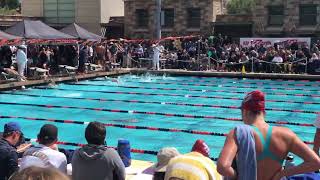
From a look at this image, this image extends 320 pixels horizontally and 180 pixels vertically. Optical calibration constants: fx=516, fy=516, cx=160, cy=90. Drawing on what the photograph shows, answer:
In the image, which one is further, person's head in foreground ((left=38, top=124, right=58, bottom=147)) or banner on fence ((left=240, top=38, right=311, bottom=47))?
banner on fence ((left=240, top=38, right=311, bottom=47))

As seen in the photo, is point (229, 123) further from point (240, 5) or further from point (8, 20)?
point (240, 5)

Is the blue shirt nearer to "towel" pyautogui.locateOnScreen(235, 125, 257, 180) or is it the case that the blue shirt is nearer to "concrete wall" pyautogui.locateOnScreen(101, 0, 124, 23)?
"towel" pyautogui.locateOnScreen(235, 125, 257, 180)

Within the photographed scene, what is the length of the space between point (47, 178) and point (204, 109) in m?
13.1

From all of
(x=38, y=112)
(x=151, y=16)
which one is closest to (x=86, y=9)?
(x=151, y=16)

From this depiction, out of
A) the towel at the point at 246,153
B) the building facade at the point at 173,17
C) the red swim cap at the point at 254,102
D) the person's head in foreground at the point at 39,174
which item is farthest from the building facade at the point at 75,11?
the person's head in foreground at the point at 39,174

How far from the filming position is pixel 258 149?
3.17 meters

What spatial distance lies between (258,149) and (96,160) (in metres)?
1.70

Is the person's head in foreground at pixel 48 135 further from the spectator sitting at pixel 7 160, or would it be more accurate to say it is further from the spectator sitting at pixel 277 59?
the spectator sitting at pixel 277 59

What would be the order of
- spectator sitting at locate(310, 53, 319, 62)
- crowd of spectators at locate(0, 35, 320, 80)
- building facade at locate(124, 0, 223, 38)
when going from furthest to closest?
building facade at locate(124, 0, 223, 38) → spectator sitting at locate(310, 53, 319, 62) → crowd of spectators at locate(0, 35, 320, 80)

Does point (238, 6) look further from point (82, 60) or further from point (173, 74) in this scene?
point (82, 60)

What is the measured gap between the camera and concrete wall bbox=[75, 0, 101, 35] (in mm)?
38719

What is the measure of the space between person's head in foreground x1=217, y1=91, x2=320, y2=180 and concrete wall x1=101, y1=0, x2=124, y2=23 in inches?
1429

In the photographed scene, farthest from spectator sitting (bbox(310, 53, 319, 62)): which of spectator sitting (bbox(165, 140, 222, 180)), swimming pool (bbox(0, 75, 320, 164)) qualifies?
spectator sitting (bbox(165, 140, 222, 180))

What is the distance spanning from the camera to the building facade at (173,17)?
33219 mm
